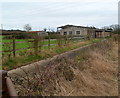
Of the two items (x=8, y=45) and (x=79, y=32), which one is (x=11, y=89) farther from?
(x=79, y=32)

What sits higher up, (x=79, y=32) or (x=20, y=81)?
(x=79, y=32)

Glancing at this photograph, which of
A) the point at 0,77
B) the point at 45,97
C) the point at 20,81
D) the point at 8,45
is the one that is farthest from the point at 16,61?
the point at 0,77

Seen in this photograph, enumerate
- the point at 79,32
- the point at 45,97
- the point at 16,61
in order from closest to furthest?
the point at 45,97 < the point at 16,61 < the point at 79,32

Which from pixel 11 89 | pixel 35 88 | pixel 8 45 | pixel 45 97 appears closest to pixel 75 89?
pixel 45 97

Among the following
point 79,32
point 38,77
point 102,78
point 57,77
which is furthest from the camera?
point 79,32

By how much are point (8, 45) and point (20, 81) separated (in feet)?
11.6

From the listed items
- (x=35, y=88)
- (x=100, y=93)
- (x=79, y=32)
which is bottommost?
(x=100, y=93)

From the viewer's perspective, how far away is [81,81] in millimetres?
2996

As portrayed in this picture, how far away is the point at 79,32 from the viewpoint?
104 feet

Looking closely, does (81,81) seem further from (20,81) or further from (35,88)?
(20,81)

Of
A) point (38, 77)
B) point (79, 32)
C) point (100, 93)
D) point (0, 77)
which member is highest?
point (79, 32)

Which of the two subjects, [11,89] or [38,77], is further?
[38,77]

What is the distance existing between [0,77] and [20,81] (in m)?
1.46

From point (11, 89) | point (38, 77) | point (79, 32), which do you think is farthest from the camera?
point (79, 32)
